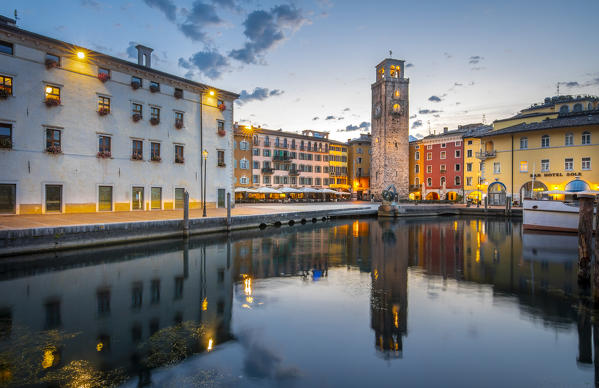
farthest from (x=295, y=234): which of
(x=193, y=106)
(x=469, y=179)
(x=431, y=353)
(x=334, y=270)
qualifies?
(x=469, y=179)

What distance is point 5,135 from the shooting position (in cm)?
2047

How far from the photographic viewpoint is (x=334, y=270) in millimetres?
14133

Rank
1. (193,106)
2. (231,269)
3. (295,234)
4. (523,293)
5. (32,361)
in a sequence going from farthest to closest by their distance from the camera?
(193,106)
(295,234)
(231,269)
(523,293)
(32,361)

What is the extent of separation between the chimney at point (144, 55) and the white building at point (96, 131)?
9 cm

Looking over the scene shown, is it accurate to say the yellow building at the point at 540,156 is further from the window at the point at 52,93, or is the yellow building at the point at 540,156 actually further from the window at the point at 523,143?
the window at the point at 52,93

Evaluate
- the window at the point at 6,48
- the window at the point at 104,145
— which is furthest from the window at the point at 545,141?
the window at the point at 6,48

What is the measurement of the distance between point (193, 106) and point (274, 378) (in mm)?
29059

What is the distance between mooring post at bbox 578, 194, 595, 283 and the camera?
10328mm

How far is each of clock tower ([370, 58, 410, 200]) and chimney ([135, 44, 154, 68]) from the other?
139 ft

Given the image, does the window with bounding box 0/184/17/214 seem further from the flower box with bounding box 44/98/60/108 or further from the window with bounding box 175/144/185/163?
the window with bounding box 175/144/185/163

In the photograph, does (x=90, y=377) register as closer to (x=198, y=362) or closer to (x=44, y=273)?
(x=198, y=362)

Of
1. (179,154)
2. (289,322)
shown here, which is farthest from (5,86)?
(289,322)

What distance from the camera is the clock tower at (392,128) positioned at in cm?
6112

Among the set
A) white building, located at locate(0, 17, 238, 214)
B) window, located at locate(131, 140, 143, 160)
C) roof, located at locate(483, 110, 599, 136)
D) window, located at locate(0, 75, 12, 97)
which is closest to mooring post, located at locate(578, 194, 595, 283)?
white building, located at locate(0, 17, 238, 214)
